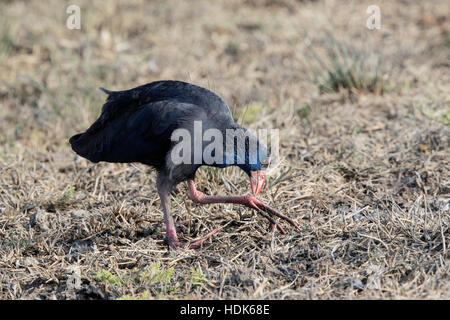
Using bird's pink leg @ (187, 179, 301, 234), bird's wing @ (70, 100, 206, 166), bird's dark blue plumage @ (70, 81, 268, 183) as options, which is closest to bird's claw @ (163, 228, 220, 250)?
bird's pink leg @ (187, 179, 301, 234)

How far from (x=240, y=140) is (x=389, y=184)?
1258mm

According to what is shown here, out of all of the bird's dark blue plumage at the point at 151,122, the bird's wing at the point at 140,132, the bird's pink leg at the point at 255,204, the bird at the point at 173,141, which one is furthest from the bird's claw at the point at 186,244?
the bird's wing at the point at 140,132

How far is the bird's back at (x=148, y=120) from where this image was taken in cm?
422

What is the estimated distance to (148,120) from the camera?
4.27m

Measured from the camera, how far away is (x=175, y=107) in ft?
13.9

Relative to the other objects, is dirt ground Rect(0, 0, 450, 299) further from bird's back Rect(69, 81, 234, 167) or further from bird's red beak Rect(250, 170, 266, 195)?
bird's back Rect(69, 81, 234, 167)

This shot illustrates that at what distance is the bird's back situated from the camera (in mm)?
4223

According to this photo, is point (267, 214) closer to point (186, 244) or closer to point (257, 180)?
point (257, 180)

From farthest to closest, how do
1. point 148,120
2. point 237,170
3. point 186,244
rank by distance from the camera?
point 237,170
point 148,120
point 186,244

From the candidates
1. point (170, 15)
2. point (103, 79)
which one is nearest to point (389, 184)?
point (103, 79)

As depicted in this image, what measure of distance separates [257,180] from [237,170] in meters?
0.62

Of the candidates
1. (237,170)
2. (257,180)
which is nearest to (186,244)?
(257,180)

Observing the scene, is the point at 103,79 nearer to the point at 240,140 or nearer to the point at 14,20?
the point at 14,20

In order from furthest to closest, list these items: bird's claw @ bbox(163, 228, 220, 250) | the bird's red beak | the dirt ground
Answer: the bird's red beak → bird's claw @ bbox(163, 228, 220, 250) → the dirt ground
